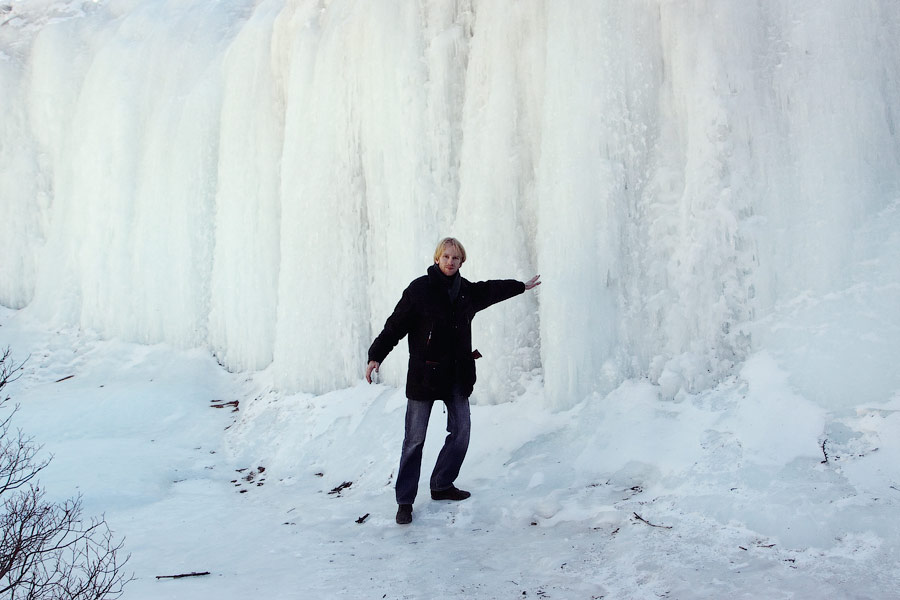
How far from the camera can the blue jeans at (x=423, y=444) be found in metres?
4.28

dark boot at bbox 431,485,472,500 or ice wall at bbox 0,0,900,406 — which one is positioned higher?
ice wall at bbox 0,0,900,406

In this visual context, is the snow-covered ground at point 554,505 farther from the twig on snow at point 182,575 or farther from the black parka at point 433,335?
the black parka at point 433,335

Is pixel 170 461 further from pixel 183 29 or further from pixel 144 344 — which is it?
pixel 183 29

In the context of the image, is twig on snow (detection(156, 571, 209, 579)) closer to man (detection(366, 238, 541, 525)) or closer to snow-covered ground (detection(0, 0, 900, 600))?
snow-covered ground (detection(0, 0, 900, 600))

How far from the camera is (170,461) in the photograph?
726 centimetres

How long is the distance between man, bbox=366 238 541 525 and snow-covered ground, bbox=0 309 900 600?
0.47 metres

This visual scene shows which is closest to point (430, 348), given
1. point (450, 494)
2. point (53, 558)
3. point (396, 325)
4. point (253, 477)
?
point (396, 325)

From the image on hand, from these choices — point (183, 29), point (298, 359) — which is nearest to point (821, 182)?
point (298, 359)

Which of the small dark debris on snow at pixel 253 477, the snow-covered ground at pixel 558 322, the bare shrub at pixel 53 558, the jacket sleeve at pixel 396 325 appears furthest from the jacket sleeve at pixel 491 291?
the small dark debris on snow at pixel 253 477

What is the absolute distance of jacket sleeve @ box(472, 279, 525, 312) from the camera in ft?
14.6

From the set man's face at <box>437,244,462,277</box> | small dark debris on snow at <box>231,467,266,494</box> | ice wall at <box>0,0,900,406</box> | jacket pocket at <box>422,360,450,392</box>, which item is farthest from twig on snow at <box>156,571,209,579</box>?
ice wall at <box>0,0,900,406</box>

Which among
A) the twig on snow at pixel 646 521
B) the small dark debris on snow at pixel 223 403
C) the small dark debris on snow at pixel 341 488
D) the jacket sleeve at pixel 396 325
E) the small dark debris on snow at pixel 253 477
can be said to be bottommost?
the small dark debris on snow at pixel 253 477

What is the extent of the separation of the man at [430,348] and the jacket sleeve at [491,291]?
0.09 m

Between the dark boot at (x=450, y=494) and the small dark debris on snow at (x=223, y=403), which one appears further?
the small dark debris on snow at (x=223, y=403)
